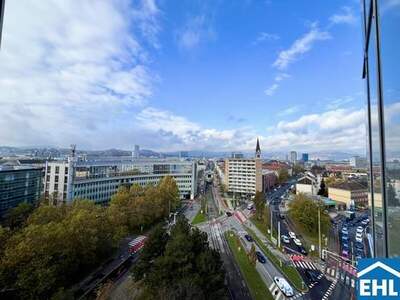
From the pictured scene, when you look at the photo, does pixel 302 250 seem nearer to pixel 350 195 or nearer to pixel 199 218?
pixel 199 218

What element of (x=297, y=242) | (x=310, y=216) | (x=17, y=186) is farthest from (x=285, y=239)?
(x=17, y=186)

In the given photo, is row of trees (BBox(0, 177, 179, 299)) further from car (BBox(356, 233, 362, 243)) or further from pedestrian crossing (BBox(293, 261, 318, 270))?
car (BBox(356, 233, 362, 243))

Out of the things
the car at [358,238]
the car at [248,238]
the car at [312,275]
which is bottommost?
the car at [248,238]

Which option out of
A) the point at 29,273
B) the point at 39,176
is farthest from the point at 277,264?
the point at 39,176

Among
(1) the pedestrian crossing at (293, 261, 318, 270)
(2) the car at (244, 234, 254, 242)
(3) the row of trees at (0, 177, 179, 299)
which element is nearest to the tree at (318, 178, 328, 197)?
(2) the car at (244, 234, 254, 242)

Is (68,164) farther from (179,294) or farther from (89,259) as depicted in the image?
(179,294)

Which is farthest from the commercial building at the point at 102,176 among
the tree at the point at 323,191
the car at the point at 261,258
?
the tree at the point at 323,191

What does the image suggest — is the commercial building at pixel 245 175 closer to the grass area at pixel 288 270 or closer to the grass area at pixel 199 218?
the grass area at pixel 199 218
